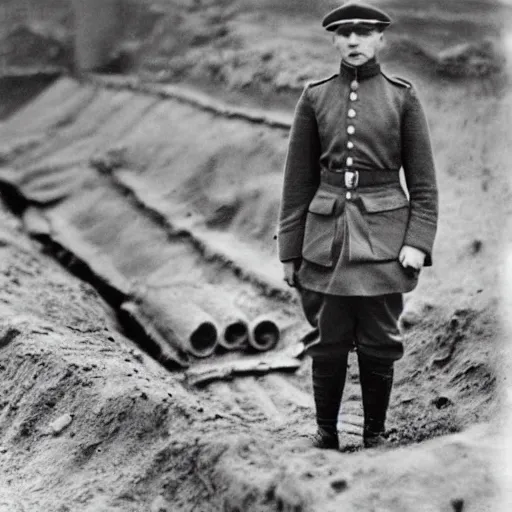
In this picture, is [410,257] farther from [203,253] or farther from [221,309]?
[203,253]

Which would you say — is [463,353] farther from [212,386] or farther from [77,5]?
[77,5]

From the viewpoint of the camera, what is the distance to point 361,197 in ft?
12.2

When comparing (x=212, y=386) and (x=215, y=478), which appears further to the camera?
(x=212, y=386)

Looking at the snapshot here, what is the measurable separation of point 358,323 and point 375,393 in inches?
12.4

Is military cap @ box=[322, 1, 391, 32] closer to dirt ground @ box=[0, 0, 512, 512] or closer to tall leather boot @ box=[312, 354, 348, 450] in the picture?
tall leather boot @ box=[312, 354, 348, 450]

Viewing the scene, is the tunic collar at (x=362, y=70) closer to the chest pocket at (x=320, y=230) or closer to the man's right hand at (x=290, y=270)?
the chest pocket at (x=320, y=230)

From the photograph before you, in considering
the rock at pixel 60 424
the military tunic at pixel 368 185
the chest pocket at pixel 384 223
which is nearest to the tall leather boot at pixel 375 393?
the military tunic at pixel 368 185

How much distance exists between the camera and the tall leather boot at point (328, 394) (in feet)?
13.0

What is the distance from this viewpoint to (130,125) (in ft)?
35.6

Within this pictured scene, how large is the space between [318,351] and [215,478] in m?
0.67

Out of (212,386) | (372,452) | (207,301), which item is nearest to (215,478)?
(372,452)

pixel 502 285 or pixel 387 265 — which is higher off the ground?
pixel 387 265

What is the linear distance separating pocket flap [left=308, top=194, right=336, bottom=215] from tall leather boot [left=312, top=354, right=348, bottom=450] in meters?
0.63

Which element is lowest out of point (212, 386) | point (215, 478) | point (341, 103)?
point (212, 386)
